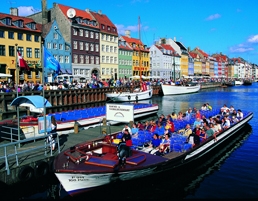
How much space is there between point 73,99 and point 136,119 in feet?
49.9

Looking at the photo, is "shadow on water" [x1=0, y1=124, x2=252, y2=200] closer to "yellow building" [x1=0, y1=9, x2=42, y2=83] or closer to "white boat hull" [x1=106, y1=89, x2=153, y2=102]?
"white boat hull" [x1=106, y1=89, x2=153, y2=102]

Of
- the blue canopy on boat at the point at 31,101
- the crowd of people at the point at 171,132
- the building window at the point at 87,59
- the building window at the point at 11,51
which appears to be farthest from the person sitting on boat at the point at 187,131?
the building window at the point at 87,59

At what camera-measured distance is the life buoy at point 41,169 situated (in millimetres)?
12078

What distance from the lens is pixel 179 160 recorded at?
13.0 meters

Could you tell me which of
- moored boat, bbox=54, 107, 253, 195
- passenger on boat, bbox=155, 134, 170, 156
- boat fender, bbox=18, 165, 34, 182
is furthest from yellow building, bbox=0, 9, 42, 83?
moored boat, bbox=54, 107, 253, 195

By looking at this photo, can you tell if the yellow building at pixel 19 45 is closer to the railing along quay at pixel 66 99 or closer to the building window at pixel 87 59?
the railing along quay at pixel 66 99

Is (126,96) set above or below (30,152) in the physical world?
above

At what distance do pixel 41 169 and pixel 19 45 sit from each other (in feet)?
140

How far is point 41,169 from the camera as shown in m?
12.2

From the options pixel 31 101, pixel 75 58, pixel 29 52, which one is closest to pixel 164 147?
pixel 31 101

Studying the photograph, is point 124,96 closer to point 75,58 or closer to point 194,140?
point 75,58

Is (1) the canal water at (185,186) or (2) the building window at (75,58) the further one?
(2) the building window at (75,58)

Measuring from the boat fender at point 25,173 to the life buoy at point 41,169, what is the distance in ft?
0.85

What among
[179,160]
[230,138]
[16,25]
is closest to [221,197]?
[179,160]
